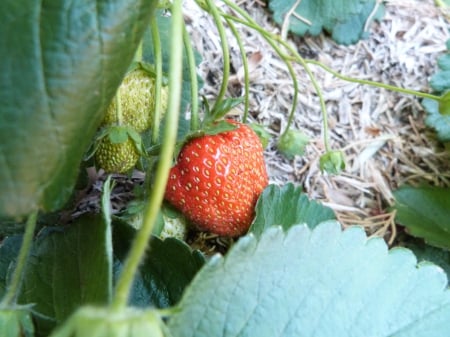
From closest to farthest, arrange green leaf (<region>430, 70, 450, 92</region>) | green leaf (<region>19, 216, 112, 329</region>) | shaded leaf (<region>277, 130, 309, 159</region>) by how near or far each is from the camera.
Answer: green leaf (<region>19, 216, 112, 329</region>) < shaded leaf (<region>277, 130, 309, 159</region>) < green leaf (<region>430, 70, 450, 92</region>)

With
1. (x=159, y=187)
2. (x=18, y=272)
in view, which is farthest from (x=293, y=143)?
(x=159, y=187)

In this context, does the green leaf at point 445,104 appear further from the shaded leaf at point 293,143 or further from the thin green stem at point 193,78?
the thin green stem at point 193,78

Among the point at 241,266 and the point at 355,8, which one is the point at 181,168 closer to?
the point at 241,266

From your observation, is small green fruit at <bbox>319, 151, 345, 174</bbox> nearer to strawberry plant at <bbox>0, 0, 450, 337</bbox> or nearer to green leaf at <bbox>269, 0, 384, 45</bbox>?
strawberry plant at <bbox>0, 0, 450, 337</bbox>

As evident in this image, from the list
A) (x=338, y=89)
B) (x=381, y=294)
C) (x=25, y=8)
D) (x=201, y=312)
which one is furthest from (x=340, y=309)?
(x=338, y=89)

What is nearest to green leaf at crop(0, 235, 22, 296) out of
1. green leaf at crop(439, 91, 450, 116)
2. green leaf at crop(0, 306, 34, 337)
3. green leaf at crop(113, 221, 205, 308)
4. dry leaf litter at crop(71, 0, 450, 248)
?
green leaf at crop(113, 221, 205, 308)

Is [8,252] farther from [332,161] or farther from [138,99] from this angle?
[332,161]

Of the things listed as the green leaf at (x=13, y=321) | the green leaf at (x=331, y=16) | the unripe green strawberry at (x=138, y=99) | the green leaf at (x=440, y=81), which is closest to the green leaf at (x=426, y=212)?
the green leaf at (x=440, y=81)
